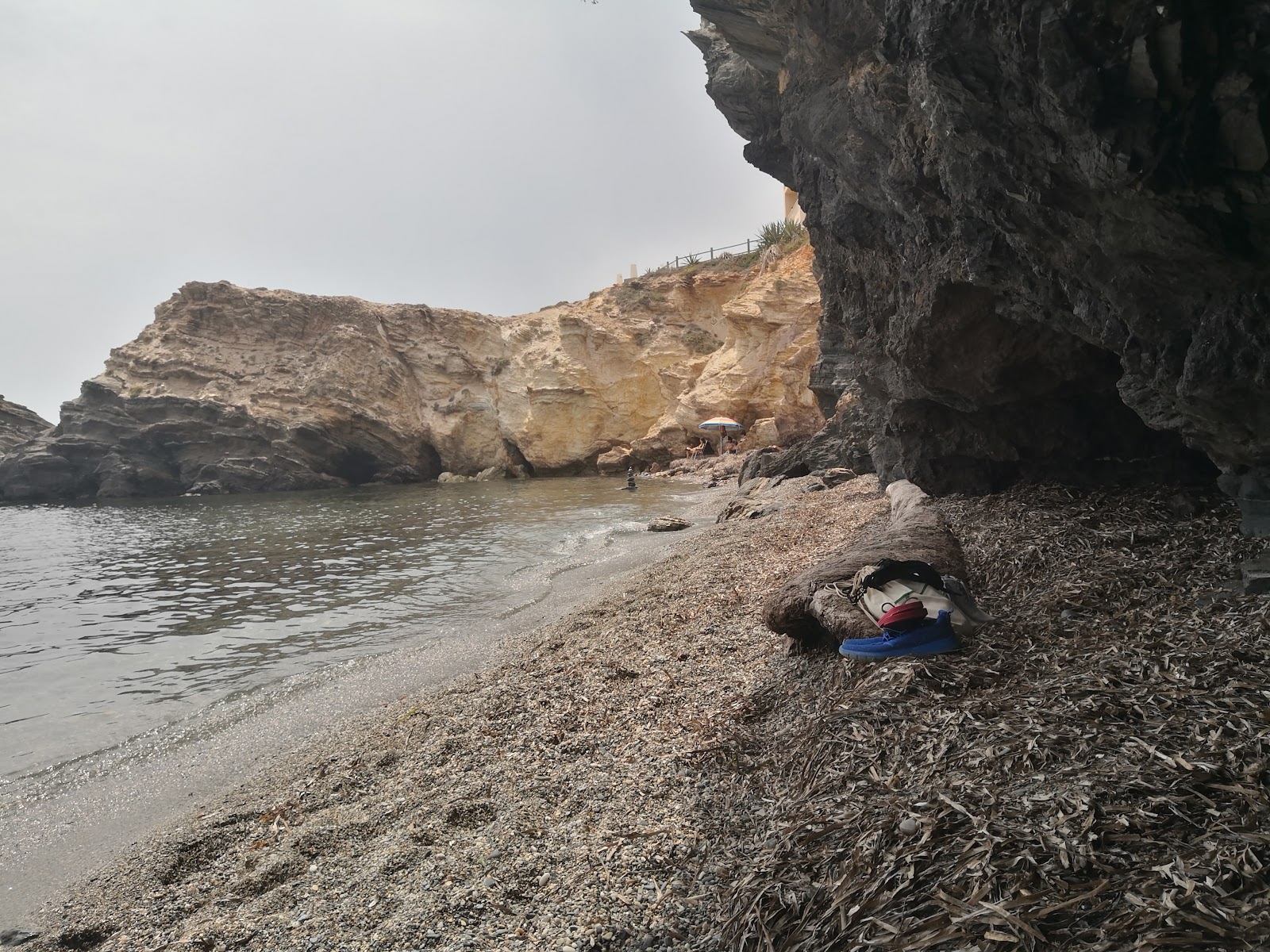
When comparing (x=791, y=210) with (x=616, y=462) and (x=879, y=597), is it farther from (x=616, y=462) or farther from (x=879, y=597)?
(x=879, y=597)

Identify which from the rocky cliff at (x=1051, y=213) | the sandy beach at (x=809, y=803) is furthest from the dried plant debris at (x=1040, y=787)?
the rocky cliff at (x=1051, y=213)

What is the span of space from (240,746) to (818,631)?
484 centimetres

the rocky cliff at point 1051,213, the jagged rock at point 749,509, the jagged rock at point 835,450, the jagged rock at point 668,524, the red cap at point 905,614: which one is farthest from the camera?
the jagged rock at point 835,450

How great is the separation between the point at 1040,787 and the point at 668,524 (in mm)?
13274

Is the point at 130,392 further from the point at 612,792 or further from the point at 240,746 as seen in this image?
the point at 612,792

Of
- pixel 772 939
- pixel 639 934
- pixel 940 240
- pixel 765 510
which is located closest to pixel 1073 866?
pixel 772 939

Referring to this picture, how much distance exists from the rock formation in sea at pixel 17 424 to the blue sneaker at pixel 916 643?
55.8 meters

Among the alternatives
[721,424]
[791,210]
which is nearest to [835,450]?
[721,424]

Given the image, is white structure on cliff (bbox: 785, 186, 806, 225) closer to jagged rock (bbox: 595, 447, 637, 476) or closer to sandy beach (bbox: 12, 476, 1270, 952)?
jagged rock (bbox: 595, 447, 637, 476)

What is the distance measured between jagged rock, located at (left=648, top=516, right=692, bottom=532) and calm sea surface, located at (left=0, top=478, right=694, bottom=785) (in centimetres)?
40

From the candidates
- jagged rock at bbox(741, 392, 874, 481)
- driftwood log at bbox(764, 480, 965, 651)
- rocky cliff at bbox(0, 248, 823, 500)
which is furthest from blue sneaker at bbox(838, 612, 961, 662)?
rocky cliff at bbox(0, 248, 823, 500)

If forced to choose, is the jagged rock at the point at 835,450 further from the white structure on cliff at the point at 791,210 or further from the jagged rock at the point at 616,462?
the white structure on cliff at the point at 791,210

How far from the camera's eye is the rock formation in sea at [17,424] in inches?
1713

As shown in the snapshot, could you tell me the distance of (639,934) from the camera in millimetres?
2383
